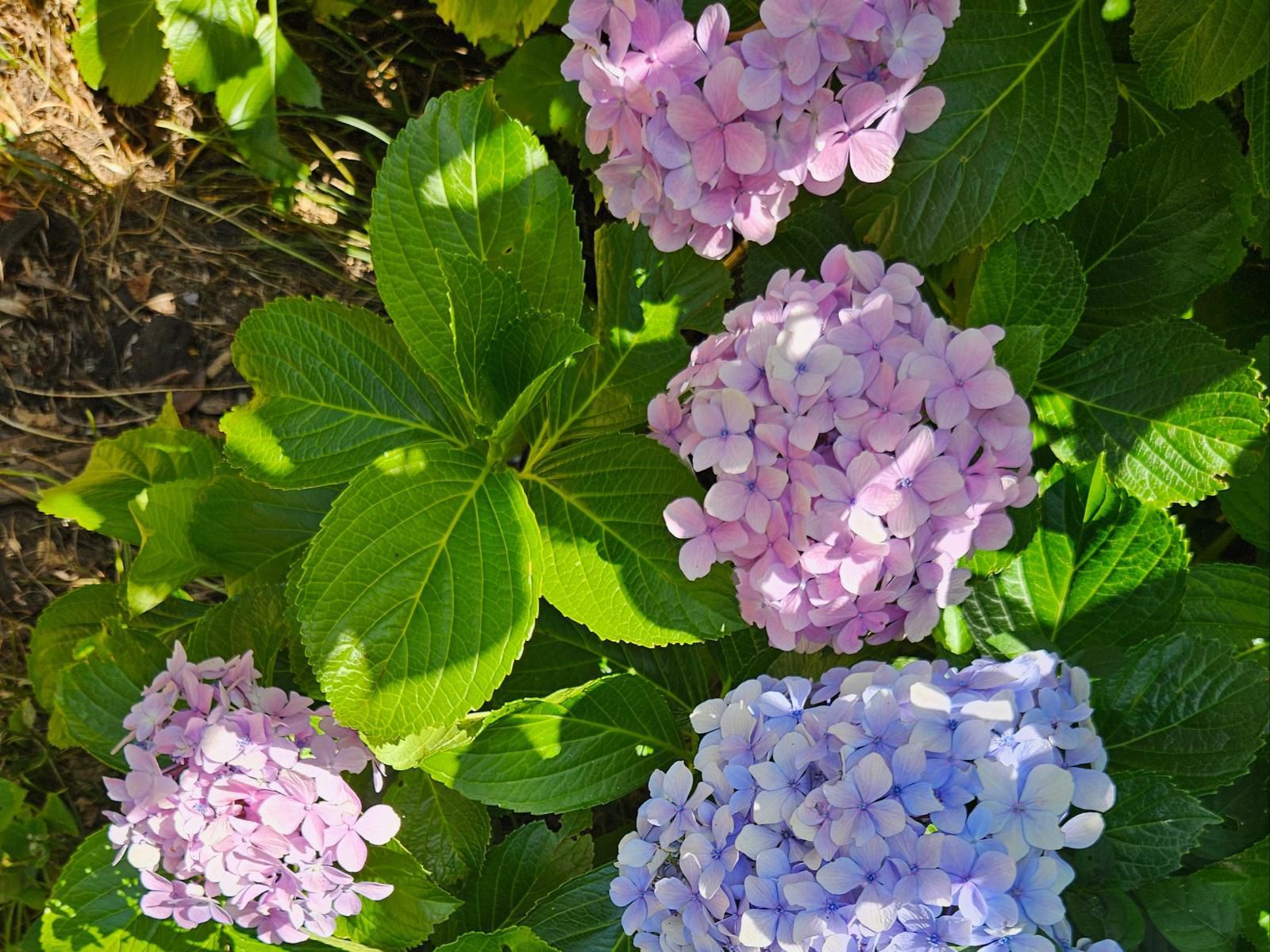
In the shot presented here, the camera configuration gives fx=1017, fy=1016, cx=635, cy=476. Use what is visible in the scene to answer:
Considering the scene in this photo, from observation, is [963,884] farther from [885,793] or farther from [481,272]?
[481,272]

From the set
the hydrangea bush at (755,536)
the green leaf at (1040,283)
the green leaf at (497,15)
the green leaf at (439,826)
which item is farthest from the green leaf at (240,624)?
the green leaf at (1040,283)

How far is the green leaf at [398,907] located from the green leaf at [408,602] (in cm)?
34

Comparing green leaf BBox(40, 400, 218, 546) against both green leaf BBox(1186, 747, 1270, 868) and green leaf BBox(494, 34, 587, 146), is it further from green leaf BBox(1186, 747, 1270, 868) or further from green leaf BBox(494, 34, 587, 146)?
green leaf BBox(1186, 747, 1270, 868)

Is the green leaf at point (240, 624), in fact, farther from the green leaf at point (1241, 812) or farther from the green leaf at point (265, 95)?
the green leaf at point (1241, 812)

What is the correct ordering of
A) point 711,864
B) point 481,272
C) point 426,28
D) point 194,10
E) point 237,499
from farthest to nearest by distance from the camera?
point 426,28 < point 194,10 < point 237,499 < point 481,272 < point 711,864

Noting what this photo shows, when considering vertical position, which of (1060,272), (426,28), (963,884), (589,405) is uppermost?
(426,28)

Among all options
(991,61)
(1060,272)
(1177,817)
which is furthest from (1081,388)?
(1177,817)

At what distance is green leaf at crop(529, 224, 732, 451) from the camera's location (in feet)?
4.54

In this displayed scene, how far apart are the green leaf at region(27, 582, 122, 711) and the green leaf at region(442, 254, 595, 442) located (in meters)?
0.89

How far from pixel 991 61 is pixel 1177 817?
942 millimetres

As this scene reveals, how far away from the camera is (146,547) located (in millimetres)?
1491

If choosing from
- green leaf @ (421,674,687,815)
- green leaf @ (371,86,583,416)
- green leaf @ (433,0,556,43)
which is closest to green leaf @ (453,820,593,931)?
green leaf @ (421,674,687,815)

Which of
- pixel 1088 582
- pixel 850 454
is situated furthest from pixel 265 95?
pixel 1088 582

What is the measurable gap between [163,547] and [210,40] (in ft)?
3.57
